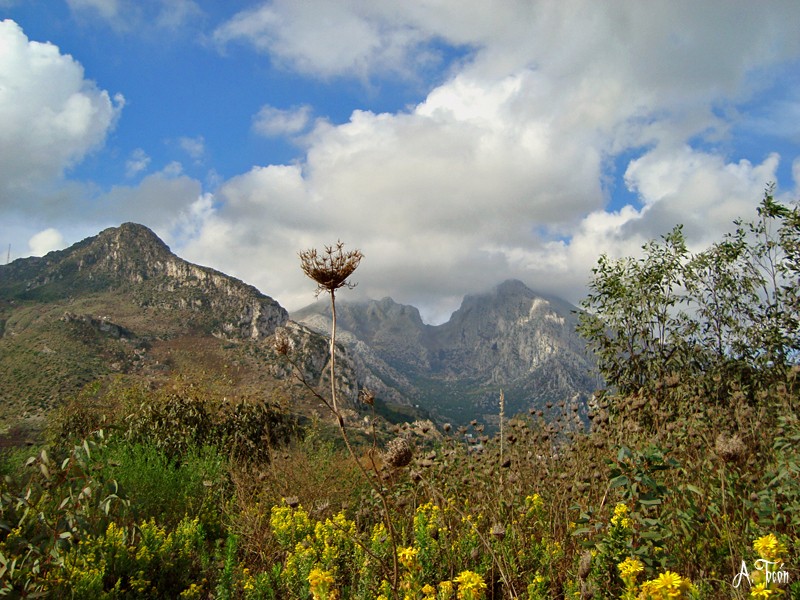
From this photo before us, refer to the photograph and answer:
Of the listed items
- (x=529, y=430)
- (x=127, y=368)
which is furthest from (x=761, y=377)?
(x=127, y=368)

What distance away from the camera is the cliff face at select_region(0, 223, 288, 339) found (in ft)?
376

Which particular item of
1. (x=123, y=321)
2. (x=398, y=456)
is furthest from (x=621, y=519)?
(x=123, y=321)

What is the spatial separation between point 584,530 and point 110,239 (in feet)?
498

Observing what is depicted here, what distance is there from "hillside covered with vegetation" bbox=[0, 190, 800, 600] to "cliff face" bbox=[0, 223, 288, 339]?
107 meters

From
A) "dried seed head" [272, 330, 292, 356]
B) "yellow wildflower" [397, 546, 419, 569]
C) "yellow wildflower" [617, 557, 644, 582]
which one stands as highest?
"dried seed head" [272, 330, 292, 356]

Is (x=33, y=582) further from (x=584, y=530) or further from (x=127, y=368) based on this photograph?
(x=127, y=368)

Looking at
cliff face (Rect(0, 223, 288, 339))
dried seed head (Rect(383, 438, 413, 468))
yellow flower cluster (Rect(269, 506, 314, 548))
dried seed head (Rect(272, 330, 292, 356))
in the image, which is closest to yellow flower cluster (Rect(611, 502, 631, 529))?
dried seed head (Rect(383, 438, 413, 468))

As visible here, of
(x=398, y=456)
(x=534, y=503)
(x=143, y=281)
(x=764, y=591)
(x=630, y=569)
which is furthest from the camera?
(x=143, y=281)

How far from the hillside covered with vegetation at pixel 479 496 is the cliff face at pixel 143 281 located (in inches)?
4224

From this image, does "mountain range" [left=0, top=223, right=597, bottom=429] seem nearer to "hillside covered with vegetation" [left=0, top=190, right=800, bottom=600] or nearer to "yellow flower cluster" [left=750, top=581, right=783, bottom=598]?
"hillside covered with vegetation" [left=0, top=190, right=800, bottom=600]

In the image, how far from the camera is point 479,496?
4.70 meters

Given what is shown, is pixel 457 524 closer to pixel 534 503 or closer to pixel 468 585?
pixel 534 503

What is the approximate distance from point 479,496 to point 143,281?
13340 centimetres

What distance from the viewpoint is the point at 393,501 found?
5480 millimetres
